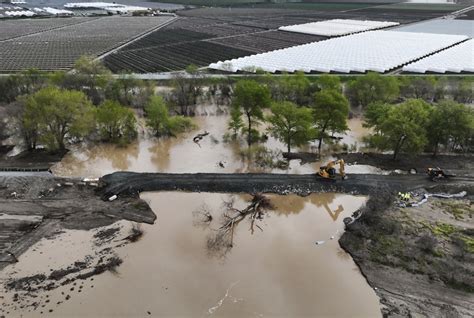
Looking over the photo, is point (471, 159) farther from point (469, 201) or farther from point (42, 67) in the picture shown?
point (42, 67)

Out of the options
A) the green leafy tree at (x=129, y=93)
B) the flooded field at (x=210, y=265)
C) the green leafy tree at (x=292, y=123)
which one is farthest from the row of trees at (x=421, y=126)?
the green leafy tree at (x=129, y=93)

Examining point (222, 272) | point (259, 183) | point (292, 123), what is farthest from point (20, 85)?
point (222, 272)

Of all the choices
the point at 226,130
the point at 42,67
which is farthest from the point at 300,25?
the point at 226,130

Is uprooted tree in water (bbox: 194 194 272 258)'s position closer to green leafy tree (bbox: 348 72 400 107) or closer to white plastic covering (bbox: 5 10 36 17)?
green leafy tree (bbox: 348 72 400 107)

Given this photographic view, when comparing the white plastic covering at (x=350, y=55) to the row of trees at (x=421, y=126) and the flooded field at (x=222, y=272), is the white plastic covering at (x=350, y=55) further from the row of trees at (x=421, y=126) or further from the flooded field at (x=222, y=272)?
the flooded field at (x=222, y=272)

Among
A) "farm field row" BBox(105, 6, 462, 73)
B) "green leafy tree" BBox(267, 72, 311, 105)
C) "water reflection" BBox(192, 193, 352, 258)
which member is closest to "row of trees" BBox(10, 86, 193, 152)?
"green leafy tree" BBox(267, 72, 311, 105)
